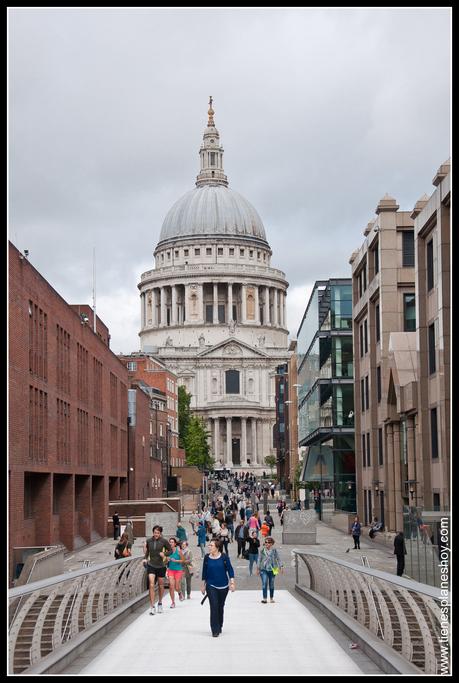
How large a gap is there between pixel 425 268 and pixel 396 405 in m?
9.60

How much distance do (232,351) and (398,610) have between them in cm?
18286

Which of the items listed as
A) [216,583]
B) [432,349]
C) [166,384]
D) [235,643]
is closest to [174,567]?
[216,583]

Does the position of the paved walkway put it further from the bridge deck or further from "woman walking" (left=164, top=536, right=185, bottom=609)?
"woman walking" (left=164, top=536, right=185, bottom=609)

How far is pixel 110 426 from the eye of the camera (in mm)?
65312

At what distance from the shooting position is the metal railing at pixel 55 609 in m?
13.9

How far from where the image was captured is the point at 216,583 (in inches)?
733

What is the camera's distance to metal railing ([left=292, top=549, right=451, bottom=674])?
12.8m

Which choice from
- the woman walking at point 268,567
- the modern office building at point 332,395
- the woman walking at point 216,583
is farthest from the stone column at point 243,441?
the woman walking at point 216,583

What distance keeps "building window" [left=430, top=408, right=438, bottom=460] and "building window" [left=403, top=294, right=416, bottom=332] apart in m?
11.9

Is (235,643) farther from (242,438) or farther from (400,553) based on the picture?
(242,438)

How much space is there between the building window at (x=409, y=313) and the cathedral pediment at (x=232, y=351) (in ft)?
474
